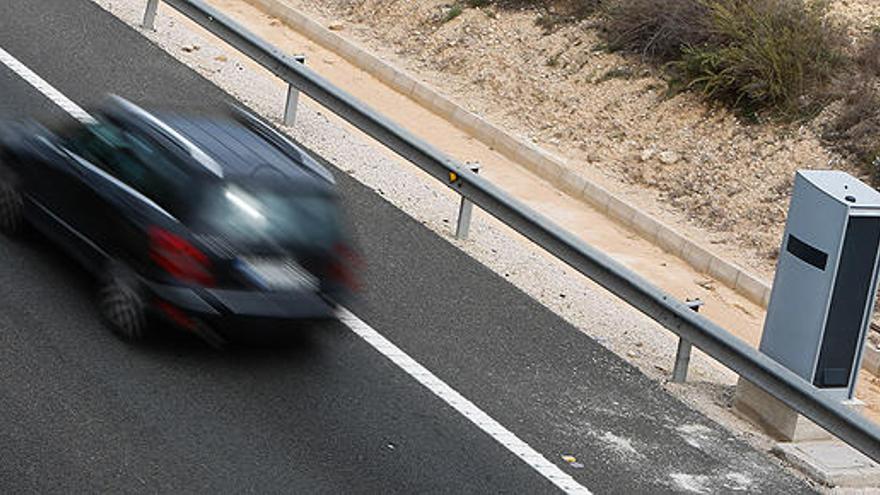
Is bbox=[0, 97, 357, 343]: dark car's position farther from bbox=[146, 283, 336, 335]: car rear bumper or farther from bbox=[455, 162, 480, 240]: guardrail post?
bbox=[455, 162, 480, 240]: guardrail post

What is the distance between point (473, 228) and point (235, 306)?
13.3ft

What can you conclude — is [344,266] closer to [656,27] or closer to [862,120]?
[862,120]

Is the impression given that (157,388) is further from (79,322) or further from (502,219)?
(502,219)

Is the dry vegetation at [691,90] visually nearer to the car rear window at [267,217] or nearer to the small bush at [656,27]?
the small bush at [656,27]

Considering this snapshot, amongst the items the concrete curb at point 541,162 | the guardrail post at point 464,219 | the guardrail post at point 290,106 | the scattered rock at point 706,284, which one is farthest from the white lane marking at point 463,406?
the concrete curb at point 541,162

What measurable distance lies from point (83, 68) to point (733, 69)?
6814 mm

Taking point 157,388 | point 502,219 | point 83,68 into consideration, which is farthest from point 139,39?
point 157,388

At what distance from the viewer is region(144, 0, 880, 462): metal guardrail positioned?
38.1 ft

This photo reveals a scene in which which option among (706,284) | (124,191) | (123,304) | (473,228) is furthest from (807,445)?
(124,191)

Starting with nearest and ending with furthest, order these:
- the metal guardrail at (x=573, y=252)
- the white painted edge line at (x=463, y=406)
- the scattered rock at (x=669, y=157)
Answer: the white painted edge line at (x=463, y=406)
the metal guardrail at (x=573, y=252)
the scattered rock at (x=669, y=157)

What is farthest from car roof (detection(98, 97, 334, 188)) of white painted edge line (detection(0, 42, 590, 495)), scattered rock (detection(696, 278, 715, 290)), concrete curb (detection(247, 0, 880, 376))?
concrete curb (detection(247, 0, 880, 376))

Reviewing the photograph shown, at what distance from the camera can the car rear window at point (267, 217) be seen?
38.1 ft

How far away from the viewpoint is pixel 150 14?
721 inches

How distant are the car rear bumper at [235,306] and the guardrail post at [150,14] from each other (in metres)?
7.26
